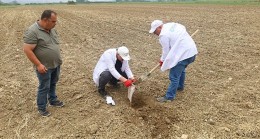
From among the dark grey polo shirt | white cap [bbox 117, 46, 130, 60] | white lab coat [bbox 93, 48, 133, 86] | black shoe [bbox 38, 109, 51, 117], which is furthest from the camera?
white lab coat [bbox 93, 48, 133, 86]

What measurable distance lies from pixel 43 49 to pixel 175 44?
2.16 m

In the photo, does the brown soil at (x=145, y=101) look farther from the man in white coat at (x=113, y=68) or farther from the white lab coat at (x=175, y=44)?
the white lab coat at (x=175, y=44)

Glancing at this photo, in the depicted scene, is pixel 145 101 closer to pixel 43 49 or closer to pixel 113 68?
pixel 113 68

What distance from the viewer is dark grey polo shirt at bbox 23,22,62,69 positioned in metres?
4.42

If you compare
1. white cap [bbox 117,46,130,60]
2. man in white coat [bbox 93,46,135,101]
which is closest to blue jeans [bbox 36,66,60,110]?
man in white coat [bbox 93,46,135,101]

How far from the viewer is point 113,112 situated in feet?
17.5

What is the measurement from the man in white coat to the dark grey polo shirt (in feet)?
3.40

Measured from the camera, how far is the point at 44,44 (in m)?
4.57

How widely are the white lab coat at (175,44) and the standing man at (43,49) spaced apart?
180 centimetres

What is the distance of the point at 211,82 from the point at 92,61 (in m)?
3.32

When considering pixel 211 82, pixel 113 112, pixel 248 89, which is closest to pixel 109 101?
pixel 113 112

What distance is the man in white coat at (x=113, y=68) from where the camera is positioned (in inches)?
217

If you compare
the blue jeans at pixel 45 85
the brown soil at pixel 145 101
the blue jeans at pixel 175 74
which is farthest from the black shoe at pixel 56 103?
the blue jeans at pixel 175 74

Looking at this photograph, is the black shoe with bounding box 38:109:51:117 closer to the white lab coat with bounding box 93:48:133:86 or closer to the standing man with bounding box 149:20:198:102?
the white lab coat with bounding box 93:48:133:86
